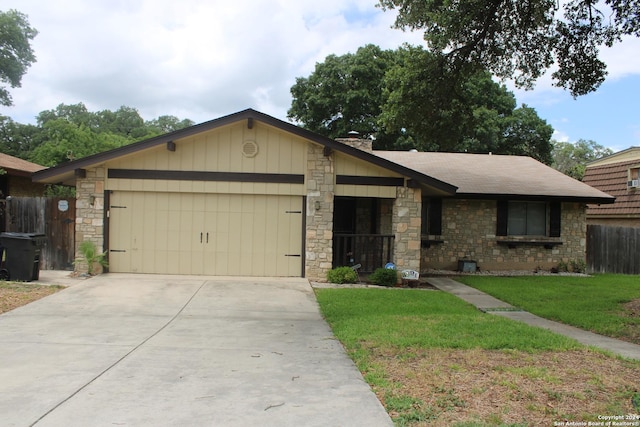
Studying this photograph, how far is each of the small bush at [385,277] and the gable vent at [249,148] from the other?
4261 millimetres

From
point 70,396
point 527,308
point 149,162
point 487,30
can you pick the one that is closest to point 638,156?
point 487,30

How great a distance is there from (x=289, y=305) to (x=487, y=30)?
9356 millimetres

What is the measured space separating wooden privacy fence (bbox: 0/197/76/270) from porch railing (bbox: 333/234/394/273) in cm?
668

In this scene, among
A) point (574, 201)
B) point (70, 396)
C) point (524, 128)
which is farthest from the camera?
point (524, 128)

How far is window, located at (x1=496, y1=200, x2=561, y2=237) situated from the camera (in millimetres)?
15422

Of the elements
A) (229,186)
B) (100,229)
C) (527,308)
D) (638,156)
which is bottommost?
(527,308)

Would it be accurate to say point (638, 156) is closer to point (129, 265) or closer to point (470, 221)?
point (470, 221)

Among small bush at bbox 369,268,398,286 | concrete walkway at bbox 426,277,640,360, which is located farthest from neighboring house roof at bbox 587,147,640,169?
small bush at bbox 369,268,398,286

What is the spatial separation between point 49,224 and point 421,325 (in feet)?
31.7

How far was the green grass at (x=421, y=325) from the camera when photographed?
638cm

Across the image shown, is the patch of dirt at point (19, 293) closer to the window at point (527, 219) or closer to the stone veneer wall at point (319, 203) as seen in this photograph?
the stone veneer wall at point (319, 203)

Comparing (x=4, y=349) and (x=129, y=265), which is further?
(x=129, y=265)

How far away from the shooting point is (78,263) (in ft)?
37.1

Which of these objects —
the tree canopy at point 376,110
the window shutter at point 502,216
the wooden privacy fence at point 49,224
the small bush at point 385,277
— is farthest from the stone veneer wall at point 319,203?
the tree canopy at point 376,110
